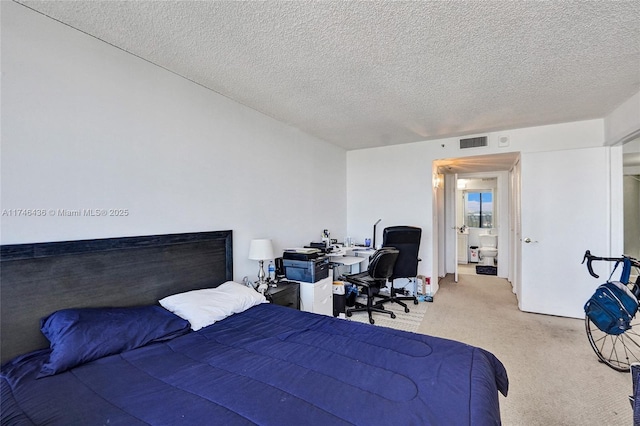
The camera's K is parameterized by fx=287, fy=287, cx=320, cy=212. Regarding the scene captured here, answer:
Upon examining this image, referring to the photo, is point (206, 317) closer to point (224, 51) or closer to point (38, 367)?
point (38, 367)

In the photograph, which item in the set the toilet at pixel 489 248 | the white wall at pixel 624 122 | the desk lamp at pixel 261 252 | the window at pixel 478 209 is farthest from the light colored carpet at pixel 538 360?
the window at pixel 478 209

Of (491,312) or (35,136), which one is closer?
(35,136)

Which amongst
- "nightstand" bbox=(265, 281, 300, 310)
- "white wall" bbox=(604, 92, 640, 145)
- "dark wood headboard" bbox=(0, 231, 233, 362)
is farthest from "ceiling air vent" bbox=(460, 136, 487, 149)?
"dark wood headboard" bbox=(0, 231, 233, 362)

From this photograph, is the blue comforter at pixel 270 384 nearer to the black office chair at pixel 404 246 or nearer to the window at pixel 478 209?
the black office chair at pixel 404 246

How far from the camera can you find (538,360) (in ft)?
8.84

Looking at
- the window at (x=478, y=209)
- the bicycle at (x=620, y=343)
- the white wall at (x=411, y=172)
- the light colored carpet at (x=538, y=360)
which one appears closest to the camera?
the light colored carpet at (x=538, y=360)

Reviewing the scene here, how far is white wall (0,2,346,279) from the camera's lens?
167 cm

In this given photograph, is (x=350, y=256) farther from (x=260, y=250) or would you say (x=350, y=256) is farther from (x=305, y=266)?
(x=260, y=250)

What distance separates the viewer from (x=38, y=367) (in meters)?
1.47

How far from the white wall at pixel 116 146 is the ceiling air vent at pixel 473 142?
118 inches

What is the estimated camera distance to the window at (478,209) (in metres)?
8.23

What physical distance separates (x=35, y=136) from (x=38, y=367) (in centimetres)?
130

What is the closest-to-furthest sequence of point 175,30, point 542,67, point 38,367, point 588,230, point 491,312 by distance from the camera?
point 38,367 → point 175,30 → point 542,67 → point 588,230 → point 491,312

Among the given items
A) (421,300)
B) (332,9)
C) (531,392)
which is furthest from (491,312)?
(332,9)
